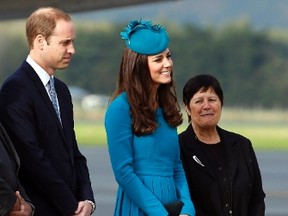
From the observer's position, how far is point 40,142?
4.36 metres

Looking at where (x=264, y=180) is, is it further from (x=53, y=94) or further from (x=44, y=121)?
(x=44, y=121)

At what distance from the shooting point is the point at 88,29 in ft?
180

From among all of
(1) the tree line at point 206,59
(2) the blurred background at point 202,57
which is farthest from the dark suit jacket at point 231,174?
(1) the tree line at point 206,59

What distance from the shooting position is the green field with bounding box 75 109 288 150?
3803 cm

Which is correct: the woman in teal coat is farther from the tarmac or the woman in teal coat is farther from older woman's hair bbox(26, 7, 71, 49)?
the tarmac

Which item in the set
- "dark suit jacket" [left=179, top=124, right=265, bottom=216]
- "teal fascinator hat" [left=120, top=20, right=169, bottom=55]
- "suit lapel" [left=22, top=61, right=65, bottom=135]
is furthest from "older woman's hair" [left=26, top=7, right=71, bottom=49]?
"dark suit jacket" [left=179, top=124, right=265, bottom=216]

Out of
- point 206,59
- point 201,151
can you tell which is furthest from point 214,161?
point 206,59

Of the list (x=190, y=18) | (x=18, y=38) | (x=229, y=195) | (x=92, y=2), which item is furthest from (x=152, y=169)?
(x=190, y=18)

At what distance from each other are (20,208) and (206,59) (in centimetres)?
4918

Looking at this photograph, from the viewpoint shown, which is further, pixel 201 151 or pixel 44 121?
pixel 201 151

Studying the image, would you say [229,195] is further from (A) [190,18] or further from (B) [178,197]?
(A) [190,18]

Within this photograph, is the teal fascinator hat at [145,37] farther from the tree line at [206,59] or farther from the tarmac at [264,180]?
the tree line at [206,59]

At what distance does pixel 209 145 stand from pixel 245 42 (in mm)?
49488

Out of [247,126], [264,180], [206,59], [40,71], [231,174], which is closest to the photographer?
[40,71]
